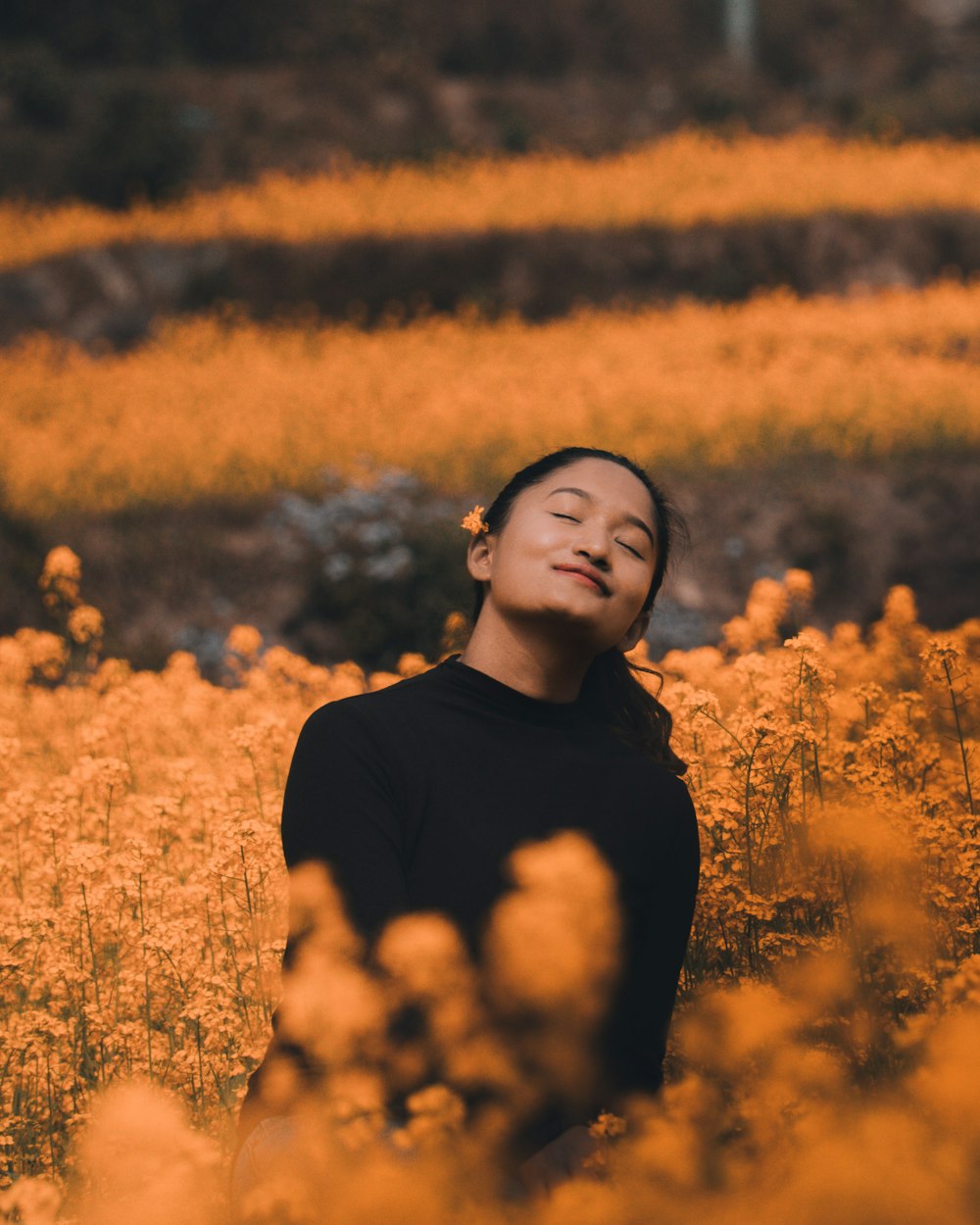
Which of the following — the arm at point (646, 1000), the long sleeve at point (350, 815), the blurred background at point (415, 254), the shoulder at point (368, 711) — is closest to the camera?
the arm at point (646, 1000)

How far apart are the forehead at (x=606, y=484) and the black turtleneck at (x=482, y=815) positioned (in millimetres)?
358

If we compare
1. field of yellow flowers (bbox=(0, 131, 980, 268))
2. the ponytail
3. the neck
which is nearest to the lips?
the neck

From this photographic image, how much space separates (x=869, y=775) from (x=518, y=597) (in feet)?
2.95

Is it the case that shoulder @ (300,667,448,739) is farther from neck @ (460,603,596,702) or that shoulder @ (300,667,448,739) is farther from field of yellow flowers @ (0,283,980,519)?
field of yellow flowers @ (0,283,980,519)

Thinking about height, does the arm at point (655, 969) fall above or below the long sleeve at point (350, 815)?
below

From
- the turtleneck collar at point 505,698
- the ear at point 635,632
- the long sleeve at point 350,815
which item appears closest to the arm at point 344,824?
the long sleeve at point 350,815

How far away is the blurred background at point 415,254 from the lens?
8.07 m

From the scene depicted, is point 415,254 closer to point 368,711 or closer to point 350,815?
point 368,711

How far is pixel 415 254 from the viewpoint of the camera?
15836mm

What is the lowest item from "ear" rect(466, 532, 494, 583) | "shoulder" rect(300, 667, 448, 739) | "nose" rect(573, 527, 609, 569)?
"shoulder" rect(300, 667, 448, 739)

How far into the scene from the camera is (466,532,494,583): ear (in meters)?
2.42

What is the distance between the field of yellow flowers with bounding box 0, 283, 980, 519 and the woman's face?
21.2 ft

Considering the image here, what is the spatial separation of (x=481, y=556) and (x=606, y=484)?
277 millimetres

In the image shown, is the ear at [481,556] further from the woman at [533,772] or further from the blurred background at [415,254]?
the blurred background at [415,254]
